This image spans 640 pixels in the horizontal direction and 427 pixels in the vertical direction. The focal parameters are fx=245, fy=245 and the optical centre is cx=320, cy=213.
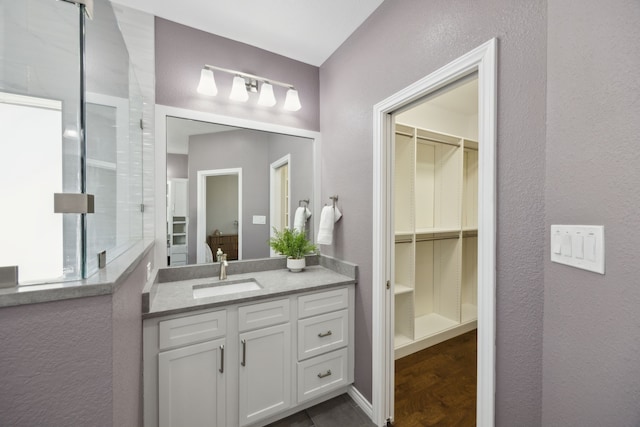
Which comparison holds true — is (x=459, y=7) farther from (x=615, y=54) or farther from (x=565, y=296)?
(x=565, y=296)

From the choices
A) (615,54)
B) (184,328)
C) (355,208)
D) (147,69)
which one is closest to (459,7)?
(615,54)

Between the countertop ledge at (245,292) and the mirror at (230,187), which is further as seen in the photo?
the mirror at (230,187)

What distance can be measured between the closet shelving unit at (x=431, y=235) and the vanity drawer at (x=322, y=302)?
803mm

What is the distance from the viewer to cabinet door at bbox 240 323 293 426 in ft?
4.63

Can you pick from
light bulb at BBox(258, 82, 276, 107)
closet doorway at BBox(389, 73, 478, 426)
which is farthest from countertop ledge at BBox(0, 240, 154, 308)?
closet doorway at BBox(389, 73, 478, 426)

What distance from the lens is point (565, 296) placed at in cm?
69

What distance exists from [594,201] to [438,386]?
1.87 meters

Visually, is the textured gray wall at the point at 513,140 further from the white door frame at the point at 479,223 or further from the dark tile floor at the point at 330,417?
the dark tile floor at the point at 330,417

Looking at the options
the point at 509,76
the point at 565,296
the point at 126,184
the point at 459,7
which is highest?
the point at 459,7

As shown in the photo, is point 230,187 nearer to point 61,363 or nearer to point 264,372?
point 264,372

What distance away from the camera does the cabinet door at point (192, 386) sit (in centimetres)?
123

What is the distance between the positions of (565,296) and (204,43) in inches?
94.0

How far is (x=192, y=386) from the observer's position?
4.22 ft

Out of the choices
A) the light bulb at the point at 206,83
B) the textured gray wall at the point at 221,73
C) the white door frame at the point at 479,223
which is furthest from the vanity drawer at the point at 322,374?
the light bulb at the point at 206,83
